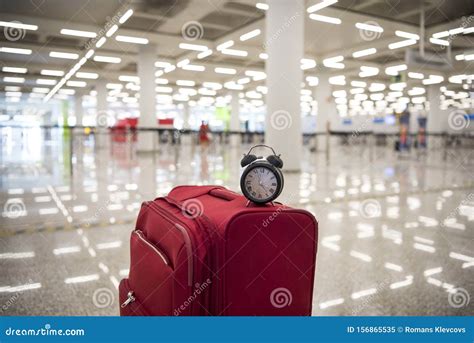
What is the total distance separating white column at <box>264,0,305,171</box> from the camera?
25.8ft

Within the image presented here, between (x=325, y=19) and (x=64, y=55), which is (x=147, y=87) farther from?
(x=325, y=19)

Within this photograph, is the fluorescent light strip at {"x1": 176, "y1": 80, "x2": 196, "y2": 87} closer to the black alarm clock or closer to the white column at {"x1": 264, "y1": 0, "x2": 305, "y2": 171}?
the white column at {"x1": 264, "y1": 0, "x2": 305, "y2": 171}

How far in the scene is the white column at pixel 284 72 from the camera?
787 cm

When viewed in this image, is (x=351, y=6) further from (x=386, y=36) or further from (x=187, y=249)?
(x=187, y=249)

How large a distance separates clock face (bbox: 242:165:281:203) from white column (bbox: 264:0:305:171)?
22.0 ft

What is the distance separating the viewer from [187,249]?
121 centimetres

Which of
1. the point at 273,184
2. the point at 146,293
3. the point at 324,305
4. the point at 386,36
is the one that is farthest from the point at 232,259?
the point at 386,36

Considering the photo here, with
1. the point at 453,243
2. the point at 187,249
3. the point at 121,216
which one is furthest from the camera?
the point at 121,216

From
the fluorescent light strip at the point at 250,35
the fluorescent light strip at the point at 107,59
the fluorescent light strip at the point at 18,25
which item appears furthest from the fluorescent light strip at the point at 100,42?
the fluorescent light strip at the point at 250,35

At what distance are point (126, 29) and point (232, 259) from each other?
13.1 metres

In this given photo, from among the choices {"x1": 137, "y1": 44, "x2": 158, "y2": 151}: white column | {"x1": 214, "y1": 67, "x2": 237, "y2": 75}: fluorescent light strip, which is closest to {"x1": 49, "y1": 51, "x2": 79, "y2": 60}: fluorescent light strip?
{"x1": 137, "y1": 44, "x2": 158, "y2": 151}: white column

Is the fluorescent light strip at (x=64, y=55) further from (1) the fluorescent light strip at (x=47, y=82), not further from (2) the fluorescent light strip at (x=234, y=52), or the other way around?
(1) the fluorescent light strip at (x=47, y=82)

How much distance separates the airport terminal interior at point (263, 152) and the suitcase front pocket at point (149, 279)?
36 cm

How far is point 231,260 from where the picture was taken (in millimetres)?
1244
